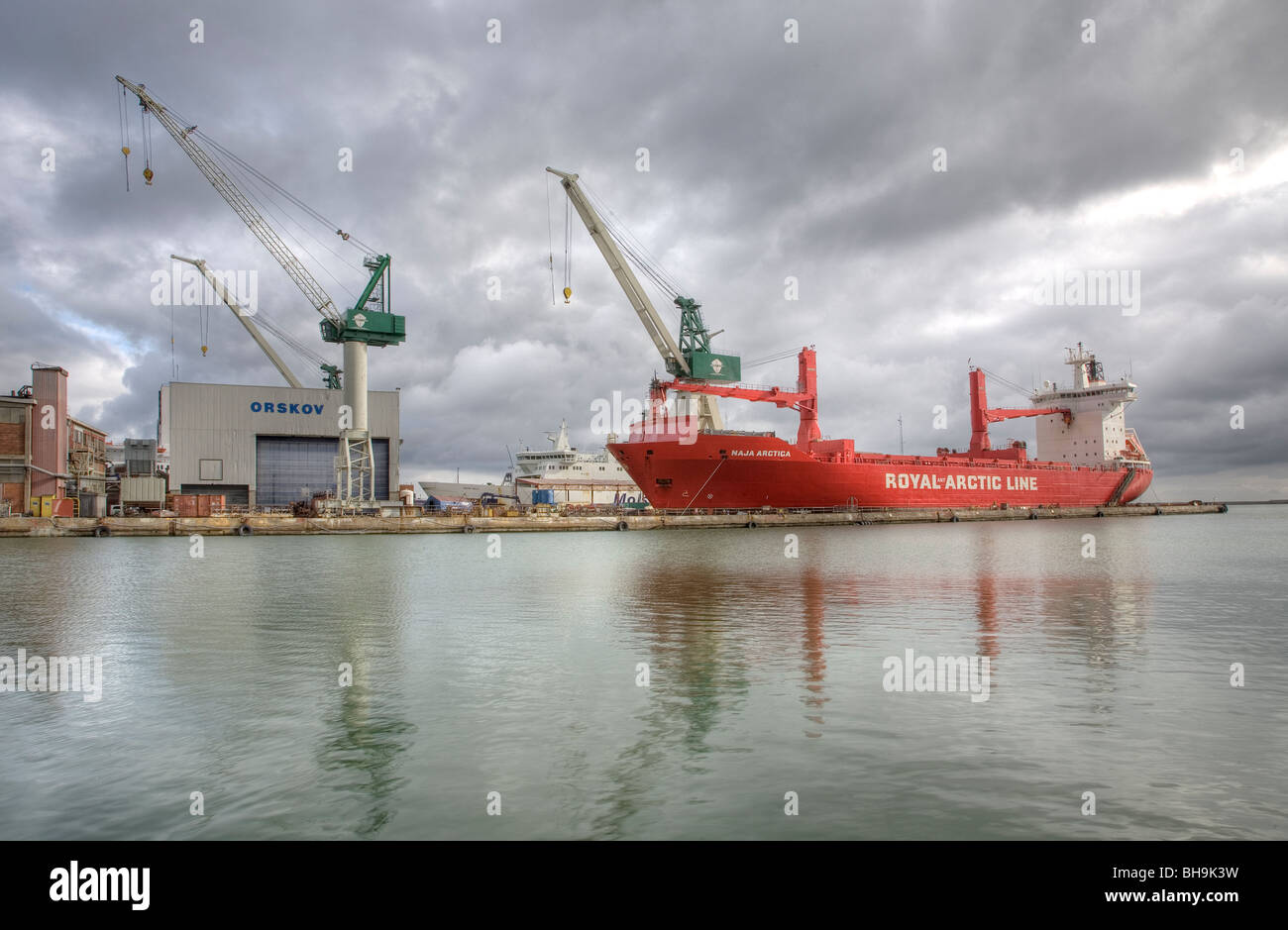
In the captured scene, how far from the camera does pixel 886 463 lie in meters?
65.5

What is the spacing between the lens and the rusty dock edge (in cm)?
4997

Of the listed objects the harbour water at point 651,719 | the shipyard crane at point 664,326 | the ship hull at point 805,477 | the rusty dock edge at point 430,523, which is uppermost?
the shipyard crane at point 664,326

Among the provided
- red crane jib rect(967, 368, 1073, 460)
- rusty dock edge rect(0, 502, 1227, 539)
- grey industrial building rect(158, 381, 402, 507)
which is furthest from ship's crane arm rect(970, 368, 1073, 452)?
grey industrial building rect(158, 381, 402, 507)

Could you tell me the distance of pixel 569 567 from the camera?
28203 mm

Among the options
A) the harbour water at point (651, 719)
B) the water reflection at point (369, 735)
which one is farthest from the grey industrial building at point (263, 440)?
the water reflection at point (369, 735)

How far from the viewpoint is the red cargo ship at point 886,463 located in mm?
55344

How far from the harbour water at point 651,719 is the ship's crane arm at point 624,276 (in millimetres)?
41566

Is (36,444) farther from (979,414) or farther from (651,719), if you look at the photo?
(979,414)

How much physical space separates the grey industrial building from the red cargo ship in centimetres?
3005

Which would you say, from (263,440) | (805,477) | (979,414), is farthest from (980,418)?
(263,440)

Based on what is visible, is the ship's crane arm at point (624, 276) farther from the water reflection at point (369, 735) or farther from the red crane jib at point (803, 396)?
the water reflection at point (369, 735)

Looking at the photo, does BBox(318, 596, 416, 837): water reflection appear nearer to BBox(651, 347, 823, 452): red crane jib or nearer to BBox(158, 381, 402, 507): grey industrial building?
BBox(651, 347, 823, 452): red crane jib

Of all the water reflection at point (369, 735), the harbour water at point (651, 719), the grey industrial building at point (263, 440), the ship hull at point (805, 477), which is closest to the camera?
the harbour water at point (651, 719)
